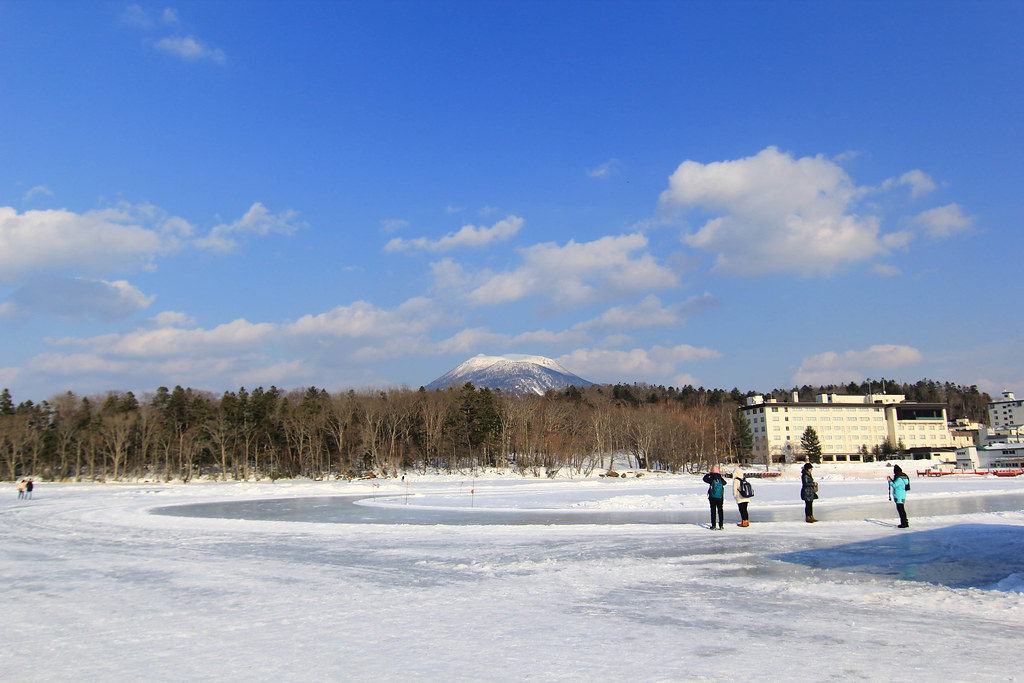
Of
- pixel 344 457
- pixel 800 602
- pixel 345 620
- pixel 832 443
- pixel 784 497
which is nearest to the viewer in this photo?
pixel 345 620

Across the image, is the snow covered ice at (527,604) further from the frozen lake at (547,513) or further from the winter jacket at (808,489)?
the frozen lake at (547,513)

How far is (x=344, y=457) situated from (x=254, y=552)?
245ft

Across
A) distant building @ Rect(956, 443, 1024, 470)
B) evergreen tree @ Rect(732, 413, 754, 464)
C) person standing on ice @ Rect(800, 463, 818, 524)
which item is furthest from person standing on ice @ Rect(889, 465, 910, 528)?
distant building @ Rect(956, 443, 1024, 470)

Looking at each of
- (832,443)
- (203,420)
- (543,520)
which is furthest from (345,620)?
(832,443)

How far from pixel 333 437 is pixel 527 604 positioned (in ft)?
279

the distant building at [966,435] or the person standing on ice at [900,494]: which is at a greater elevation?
the person standing on ice at [900,494]

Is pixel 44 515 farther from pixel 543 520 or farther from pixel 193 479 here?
pixel 193 479

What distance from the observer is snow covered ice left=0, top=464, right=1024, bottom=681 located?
690 cm

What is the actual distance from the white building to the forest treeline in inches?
2502

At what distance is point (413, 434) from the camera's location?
95875 millimetres

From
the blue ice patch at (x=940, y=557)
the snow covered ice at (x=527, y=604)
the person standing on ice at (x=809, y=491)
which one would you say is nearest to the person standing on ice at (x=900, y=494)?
the snow covered ice at (x=527, y=604)

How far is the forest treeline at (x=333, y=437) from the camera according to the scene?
88312 millimetres

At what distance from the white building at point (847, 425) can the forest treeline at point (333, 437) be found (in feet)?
209

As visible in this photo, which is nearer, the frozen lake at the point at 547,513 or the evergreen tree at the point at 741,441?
the frozen lake at the point at 547,513
